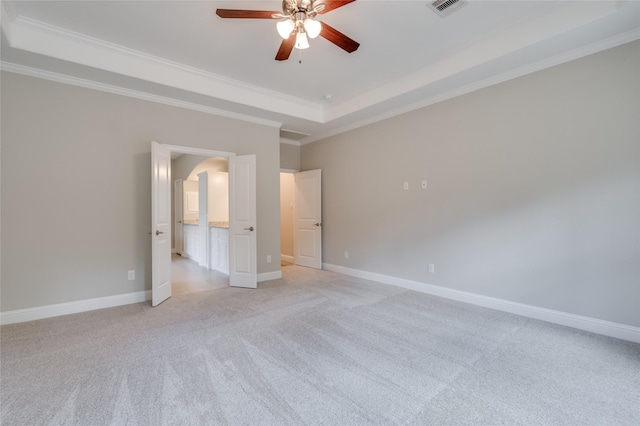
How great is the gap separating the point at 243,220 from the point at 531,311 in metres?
4.15

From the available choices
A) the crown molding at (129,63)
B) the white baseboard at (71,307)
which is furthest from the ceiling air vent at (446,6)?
Result: the white baseboard at (71,307)

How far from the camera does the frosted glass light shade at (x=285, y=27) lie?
226 cm

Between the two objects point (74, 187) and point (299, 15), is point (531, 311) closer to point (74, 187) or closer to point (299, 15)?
point (299, 15)

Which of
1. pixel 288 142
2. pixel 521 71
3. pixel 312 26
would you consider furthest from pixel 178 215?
pixel 521 71

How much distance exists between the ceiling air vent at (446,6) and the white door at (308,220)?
3.68m

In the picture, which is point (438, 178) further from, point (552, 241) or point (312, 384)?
point (312, 384)

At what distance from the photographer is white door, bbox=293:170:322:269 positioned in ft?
19.9

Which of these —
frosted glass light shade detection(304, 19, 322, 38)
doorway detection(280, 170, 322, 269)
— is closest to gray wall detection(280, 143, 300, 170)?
doorway detection(280, 170, 322, 269)

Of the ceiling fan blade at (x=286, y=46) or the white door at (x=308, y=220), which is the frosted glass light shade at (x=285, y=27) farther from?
the white door at (x=308, y=220)

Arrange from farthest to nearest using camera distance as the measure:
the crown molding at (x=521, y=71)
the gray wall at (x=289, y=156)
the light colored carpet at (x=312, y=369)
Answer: the gray wall at (x=289, y=156) < the crown molding at (x=521, y=71) < the light colored carpet at (x=312, y=369)

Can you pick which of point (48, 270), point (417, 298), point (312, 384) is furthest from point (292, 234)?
point (312, 384)

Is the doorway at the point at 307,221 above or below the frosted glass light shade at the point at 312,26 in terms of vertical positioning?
below

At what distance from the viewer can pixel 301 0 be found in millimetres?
2207

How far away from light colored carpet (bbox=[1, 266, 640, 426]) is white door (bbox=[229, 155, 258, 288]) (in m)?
1.12
